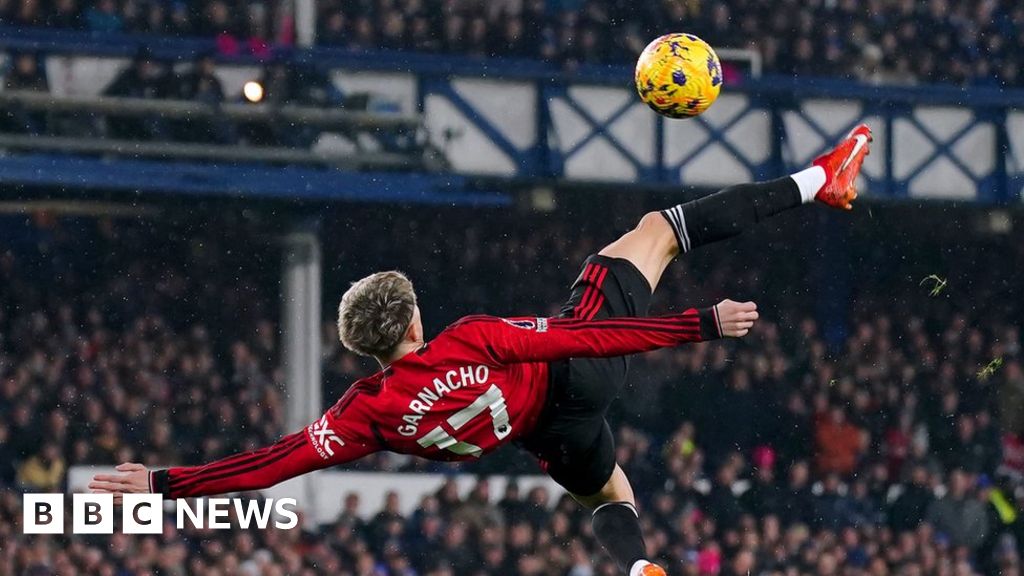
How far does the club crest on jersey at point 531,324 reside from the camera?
6.20 metres

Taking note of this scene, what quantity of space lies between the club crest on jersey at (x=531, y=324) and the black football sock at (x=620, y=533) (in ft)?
Answer: 4.56

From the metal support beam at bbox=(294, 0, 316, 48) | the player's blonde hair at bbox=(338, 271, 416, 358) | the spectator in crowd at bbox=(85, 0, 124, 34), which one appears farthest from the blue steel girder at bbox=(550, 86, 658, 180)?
the player's blonde hair at bbox=(338, 271, 416, 358)

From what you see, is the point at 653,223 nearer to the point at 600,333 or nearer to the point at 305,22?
the point at 600,333

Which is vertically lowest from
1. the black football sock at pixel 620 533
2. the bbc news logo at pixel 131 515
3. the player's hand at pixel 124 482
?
the bbc news logo at pixel 131 515

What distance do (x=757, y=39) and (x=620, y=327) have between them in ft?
42.8

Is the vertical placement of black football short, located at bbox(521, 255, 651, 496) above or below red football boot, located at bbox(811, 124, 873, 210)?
below

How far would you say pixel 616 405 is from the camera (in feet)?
53.7

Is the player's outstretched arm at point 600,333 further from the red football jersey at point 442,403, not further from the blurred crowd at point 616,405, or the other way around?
the blurred crowd at point 616,405

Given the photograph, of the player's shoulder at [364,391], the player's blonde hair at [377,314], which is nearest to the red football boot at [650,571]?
the player's shoulder at [364,391]

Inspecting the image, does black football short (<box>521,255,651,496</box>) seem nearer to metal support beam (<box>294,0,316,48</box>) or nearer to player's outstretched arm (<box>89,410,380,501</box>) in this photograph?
player's outstretched arm (<box>89,410,380,501</box>)

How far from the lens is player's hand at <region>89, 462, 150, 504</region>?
6371 mm

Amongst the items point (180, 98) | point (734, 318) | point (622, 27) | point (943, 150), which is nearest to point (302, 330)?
point (180, 98)

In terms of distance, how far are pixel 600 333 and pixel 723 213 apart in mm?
1184

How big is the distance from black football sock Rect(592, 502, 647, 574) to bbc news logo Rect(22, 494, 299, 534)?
6.65 m
